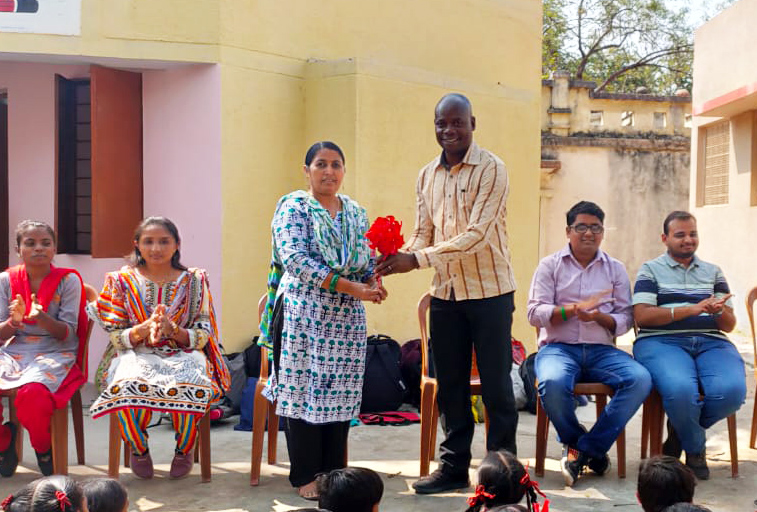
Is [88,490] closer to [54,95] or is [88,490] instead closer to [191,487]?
[191,487]

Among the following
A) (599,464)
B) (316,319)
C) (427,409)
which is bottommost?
(599,464)

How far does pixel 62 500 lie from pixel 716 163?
1168 cm

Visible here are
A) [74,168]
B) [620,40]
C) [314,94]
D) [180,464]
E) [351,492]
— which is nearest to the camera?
[351,492]

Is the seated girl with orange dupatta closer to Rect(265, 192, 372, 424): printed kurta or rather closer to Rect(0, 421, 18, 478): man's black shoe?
Rect(0, 421, 18, 478): man's black shoe

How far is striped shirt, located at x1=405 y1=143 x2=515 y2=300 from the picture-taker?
4.19 metres

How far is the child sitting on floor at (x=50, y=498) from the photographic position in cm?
251

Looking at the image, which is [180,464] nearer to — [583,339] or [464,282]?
[464,282]

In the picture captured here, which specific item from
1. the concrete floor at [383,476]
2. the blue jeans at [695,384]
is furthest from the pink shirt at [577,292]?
the concrete floor at [383,476]

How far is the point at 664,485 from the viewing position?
113 inches

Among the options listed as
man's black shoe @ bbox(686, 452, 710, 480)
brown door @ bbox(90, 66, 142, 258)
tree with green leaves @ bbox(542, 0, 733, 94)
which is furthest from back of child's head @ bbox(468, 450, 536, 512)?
tree with green leaves @ bbox(542, 0, 733, 94)

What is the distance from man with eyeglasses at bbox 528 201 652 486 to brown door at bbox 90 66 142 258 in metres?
3.46

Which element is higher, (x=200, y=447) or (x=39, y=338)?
(x=39, y=338)

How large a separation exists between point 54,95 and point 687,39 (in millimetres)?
18592

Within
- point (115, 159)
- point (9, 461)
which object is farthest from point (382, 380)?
point (115, 159)
